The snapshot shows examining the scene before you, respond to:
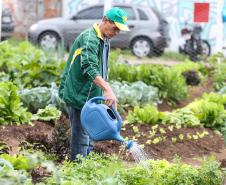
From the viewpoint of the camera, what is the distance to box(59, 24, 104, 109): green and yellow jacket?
746cm

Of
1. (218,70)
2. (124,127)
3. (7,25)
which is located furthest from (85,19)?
(124,127)

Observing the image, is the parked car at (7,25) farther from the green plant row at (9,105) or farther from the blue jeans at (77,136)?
the blue jeans at (77,136)

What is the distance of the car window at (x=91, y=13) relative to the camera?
72.0ft

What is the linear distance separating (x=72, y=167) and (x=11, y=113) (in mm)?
3488

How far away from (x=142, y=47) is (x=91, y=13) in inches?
76.1

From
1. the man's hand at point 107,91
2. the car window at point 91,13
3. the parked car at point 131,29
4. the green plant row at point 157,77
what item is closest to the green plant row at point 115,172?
the man's hand at point 107,91

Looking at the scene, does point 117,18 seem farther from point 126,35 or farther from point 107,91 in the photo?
point 126,35

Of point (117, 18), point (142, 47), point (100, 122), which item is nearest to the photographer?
point (100, 122)

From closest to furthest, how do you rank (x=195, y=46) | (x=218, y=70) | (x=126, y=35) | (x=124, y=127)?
(x=124, y=127) < (x=218, y=70) < (x=126, y=35) < (x=195, y=46)

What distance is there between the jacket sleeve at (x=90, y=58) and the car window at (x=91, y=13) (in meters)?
14.4

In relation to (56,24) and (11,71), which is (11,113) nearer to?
(11,71)

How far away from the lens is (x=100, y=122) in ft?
→ 23.6

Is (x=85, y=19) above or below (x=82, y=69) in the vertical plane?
below

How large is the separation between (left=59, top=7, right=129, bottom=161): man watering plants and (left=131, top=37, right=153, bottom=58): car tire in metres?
12.8
